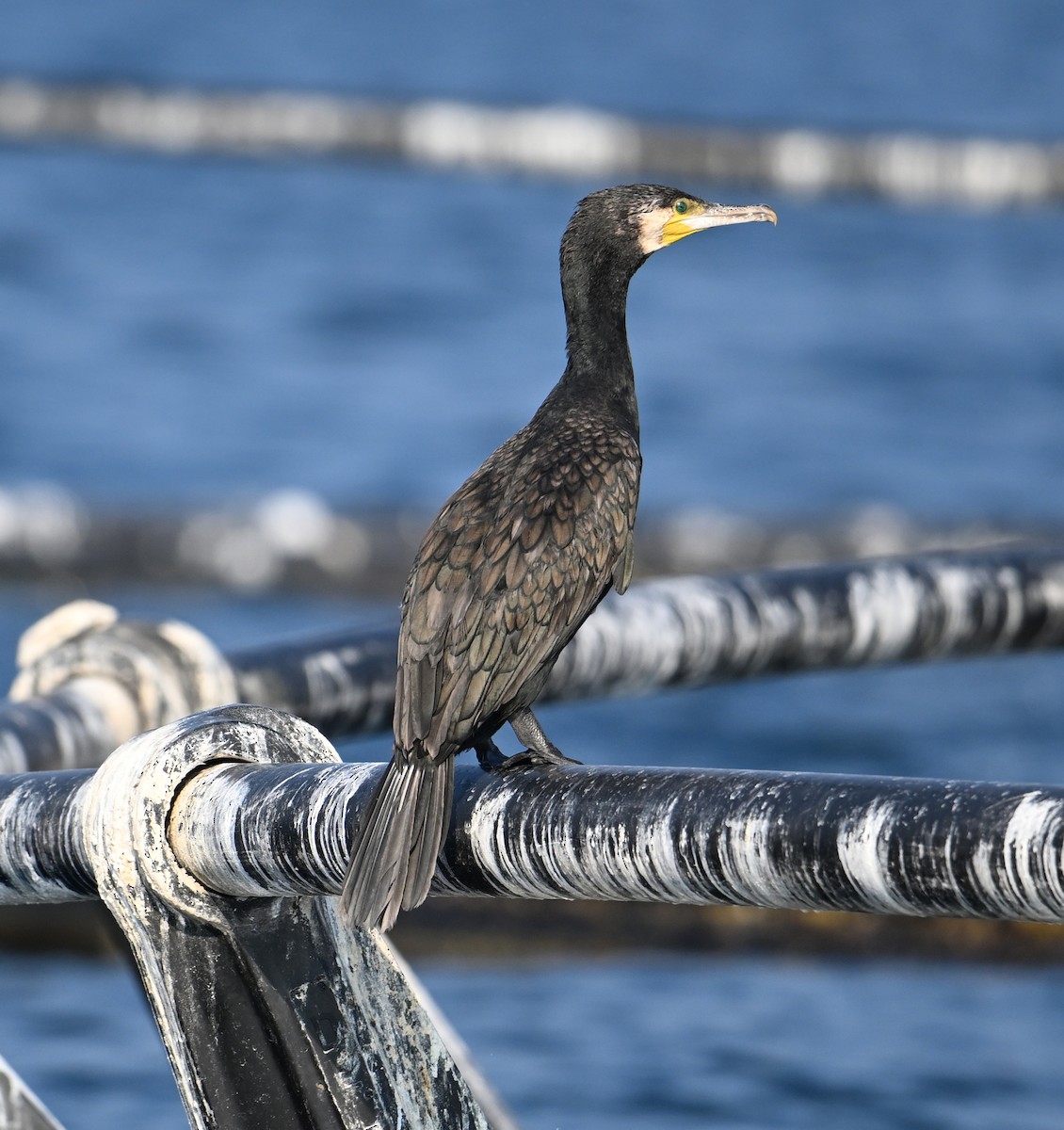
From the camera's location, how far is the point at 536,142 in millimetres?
13570

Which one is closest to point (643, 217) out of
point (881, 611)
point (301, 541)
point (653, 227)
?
point (653, 227)

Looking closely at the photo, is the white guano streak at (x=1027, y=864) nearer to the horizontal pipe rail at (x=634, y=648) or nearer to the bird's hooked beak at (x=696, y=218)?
the bird's hooked beak at (x=696, y=218)

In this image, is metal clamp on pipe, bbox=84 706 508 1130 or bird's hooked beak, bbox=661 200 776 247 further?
bird's hooked beak, bbox=661 200 776 247

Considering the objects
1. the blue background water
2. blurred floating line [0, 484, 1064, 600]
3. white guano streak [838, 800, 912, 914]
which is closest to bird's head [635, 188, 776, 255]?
white guano streak [838, 800, 912, 914]

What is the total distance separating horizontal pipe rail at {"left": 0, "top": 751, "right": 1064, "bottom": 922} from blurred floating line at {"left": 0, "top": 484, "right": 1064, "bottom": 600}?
220 inches

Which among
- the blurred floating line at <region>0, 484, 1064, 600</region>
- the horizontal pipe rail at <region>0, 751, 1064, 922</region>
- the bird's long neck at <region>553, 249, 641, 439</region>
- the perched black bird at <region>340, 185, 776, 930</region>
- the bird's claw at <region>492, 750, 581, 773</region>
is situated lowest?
the horizontal pipe rail at <region>0, 751, 1064, 922</region>

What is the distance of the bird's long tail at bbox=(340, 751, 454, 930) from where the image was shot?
1.70 m

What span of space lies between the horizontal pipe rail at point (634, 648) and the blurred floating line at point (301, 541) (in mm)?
3862

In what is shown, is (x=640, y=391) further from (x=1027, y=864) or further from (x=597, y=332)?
(x=1027, y=864)

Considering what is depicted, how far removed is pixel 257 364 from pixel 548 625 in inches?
442

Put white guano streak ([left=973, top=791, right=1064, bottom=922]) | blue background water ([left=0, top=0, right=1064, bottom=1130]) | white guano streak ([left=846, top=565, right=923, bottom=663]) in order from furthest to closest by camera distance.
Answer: blue background water ([left=0, top=0, right=1064, bottom=1130]) → white guano streak ([left=846, top=565, right=923, bottom=663]) → white guano streak ([left=973, top=791, right=1064, bottom=922])

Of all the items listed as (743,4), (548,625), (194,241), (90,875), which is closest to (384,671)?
(548,625)

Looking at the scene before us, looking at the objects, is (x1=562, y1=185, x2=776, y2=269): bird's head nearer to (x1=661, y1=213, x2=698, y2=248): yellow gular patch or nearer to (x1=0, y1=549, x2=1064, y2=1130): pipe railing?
(x1=661, y1=213, x2=698, y2=248): yellow gular patch

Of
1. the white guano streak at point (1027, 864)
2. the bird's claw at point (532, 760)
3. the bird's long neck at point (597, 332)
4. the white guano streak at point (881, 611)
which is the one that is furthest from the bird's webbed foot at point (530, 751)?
the white guano streak at point (881, 611)
